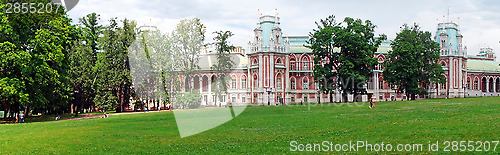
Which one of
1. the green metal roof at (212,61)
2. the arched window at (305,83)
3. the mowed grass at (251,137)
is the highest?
the green metal roof at (212,61)

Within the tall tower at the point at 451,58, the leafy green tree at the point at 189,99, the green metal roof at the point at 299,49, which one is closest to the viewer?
the leafy green tree at the point at 189,99

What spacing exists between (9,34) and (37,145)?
20330 millimetres

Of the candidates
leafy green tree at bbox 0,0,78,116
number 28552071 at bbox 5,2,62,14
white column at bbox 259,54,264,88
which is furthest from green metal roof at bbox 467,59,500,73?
number 28552071 at bbox 5,2,62,14

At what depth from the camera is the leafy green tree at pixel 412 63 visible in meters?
56.6

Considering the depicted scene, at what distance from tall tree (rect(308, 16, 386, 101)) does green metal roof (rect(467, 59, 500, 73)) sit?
4420cm

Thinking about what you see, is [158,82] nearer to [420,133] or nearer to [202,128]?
[202,128]

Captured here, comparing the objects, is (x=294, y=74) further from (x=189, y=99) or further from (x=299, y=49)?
(x=189, y=99)

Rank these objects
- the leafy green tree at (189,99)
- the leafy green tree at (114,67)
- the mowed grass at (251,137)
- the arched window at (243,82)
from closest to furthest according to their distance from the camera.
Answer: the mowed grass at (251,137) → the leafy green tree at (189,99) → the leafy green tree at (114,67) → the arched window at (243,82)

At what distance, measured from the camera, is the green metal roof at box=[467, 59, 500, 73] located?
9076 centimetres

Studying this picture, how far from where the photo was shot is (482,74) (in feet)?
294

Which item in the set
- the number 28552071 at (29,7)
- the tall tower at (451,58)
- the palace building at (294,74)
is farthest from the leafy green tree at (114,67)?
the tall tower at (451,58)

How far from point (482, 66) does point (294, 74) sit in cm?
4406

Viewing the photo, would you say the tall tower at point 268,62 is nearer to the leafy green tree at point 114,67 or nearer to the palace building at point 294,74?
the palace building at point 294,74

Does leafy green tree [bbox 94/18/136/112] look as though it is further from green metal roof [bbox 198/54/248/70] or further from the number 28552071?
green metal roof [bbox 198/54/248/70]
